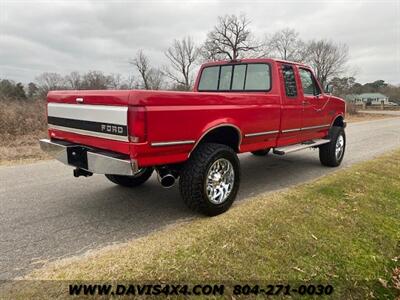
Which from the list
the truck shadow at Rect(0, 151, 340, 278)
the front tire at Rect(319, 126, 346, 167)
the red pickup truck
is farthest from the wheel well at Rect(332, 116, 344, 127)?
the red pickup truck

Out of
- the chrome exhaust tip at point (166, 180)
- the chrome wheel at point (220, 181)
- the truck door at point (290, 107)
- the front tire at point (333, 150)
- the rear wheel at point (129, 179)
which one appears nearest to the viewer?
the chrome exhaust tip at point (166, 180)

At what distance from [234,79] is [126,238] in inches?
134

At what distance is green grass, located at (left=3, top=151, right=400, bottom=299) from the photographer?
291 centimetres

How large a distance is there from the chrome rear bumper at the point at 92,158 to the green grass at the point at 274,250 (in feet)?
2.61

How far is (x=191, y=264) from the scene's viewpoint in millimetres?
2994

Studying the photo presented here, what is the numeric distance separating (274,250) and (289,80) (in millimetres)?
3282

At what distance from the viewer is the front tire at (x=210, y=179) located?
3855 millimetres

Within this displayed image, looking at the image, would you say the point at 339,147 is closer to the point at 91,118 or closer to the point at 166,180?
the point at 166,180

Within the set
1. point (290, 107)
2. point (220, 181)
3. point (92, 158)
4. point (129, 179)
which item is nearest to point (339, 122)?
point (290, 107)

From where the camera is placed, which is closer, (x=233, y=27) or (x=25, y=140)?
(x=25, y=140)

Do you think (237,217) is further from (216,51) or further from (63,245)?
(216,51)

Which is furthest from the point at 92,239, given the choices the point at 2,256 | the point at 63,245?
the point at 2,256

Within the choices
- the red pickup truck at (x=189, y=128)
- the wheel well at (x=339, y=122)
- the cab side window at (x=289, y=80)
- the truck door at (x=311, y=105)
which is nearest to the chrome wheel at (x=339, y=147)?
the wheel well at (x=339, y=122)

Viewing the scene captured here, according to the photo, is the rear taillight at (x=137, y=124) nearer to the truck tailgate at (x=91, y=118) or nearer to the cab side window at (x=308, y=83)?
the truck tailgate at (x=91, y=118)
